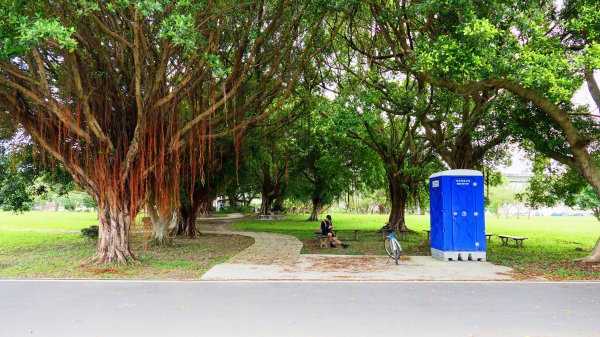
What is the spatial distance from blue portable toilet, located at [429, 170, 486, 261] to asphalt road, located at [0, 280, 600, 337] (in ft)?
10.6

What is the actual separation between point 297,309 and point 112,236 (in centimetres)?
680

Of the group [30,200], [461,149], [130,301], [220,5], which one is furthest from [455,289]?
[30,200]

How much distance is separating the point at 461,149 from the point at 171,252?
10.7 metres

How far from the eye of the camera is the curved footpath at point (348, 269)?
8.95 m

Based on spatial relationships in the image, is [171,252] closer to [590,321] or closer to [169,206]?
[169,206]

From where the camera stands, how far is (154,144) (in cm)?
1082

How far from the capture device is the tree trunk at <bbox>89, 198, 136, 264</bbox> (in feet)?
35.7

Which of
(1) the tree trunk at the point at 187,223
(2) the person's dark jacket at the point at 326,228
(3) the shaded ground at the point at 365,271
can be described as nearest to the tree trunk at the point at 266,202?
(1) the tree trunk at the point at 187,223

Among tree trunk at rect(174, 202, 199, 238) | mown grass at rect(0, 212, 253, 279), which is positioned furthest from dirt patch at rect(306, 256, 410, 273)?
tree trunk at rect(174, 202, 199, 238)

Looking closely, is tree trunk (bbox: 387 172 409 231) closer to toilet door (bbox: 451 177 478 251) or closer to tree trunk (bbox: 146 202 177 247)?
toilet door (bbox: 451 177 478 251)

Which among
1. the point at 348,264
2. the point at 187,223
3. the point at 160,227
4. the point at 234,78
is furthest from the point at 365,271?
the point at 187,223

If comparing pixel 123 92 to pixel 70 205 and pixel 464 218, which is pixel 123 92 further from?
pixel 70 205

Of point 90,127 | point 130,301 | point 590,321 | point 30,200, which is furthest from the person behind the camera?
point 30,200

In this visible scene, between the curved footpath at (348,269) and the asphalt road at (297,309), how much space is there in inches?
25.4
